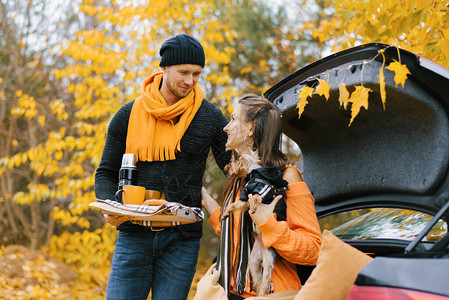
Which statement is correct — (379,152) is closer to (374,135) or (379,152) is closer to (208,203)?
(374,135)

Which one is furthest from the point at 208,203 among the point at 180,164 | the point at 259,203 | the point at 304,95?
the point at 304,95

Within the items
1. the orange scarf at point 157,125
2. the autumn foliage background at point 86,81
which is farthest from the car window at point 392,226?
the autumn foliage background at point 86,81

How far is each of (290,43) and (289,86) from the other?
5671 millimetres

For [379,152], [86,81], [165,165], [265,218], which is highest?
[86,81]

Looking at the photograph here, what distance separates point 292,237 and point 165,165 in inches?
35.6

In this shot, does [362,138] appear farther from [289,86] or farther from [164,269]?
[164,269]

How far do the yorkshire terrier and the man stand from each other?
1.72ft

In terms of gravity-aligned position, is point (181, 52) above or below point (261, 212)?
above

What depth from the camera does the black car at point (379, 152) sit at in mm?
1988

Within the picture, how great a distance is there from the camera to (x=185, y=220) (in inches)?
98.7

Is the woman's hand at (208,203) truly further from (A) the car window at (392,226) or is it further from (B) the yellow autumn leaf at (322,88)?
(B) the yellow autumn leaf at (322,88)

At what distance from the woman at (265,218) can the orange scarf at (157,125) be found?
0.40 m

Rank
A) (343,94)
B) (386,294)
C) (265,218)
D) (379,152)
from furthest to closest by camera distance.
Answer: (379,152) < (343,94) < (265,218) < (386,294)

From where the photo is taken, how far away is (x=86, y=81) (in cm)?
663
